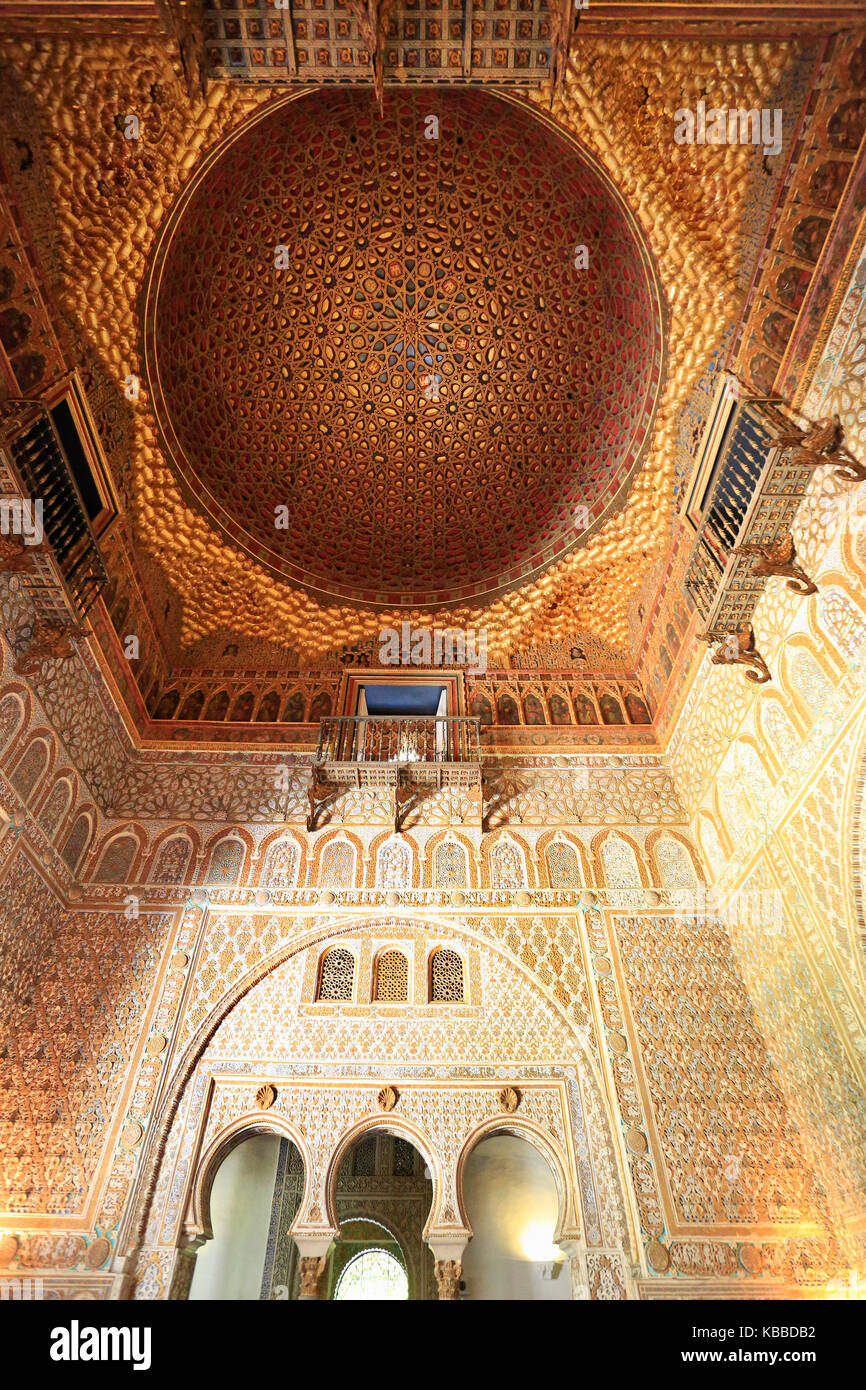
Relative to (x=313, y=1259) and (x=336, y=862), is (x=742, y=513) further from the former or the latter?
(x=313, y=1259)

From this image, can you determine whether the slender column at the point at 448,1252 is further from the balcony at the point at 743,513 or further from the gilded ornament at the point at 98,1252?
the balcony at the point at 743,513

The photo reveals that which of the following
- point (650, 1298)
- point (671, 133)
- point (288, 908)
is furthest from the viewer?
point (288, 908)

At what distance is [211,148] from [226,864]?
6.44 meters

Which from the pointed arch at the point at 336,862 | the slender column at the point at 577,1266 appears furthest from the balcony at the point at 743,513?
the slender column at the point at 577,1266

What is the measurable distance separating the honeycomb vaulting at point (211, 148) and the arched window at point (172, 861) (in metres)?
3.24

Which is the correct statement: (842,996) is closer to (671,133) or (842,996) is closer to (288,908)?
(288,908)

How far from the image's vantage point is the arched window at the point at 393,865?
698 cm

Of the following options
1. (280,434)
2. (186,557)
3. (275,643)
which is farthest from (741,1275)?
(280,434)

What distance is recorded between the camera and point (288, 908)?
6789mm

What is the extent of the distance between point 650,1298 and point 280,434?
874 centimetres

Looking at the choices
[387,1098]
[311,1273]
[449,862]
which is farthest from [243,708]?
[311,1273]

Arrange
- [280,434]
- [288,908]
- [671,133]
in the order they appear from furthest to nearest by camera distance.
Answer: [280,434] → [288,908] → [671,133]

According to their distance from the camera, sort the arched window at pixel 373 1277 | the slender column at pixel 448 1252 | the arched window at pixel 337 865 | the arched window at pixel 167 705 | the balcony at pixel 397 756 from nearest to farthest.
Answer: the slender column at pixel 448 1252
the arched window at pixel 337 865
the balcony at pixel 397 756
the arched window at pixel 167 705
the arched window at pixel 373 1277

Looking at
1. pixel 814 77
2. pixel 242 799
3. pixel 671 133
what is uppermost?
pixel 671 133
